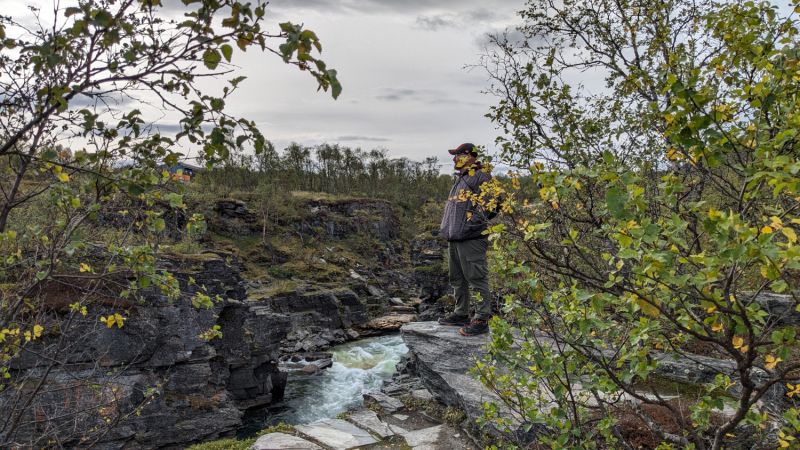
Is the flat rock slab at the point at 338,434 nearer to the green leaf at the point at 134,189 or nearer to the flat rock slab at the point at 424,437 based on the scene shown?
the flat rock slab at the point at 424,437

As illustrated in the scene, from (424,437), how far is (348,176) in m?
62.3

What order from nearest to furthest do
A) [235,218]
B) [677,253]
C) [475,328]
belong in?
[677,253]
[475,328]
[235,218]

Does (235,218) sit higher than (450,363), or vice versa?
(235,218)

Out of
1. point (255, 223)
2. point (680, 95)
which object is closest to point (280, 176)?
point (255, 223)

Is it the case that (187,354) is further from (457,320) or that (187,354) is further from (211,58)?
(211,58)

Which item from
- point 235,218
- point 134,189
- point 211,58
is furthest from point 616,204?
point 235,218

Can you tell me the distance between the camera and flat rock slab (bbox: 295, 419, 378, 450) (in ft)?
16.6

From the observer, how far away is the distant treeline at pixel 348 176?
56.2m

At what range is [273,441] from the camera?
4.96 metres

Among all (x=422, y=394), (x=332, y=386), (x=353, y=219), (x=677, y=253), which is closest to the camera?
(x=677, y=253)

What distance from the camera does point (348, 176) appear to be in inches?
2601

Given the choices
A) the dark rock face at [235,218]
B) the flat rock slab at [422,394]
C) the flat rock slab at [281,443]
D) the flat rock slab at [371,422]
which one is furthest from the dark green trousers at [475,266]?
the dark rock face at [235,218]

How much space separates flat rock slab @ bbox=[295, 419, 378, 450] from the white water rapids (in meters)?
10.2

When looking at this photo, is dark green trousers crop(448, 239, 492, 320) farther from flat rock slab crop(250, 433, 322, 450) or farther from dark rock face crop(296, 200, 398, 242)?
dark rock face crop(296, 200, 398, 242)
